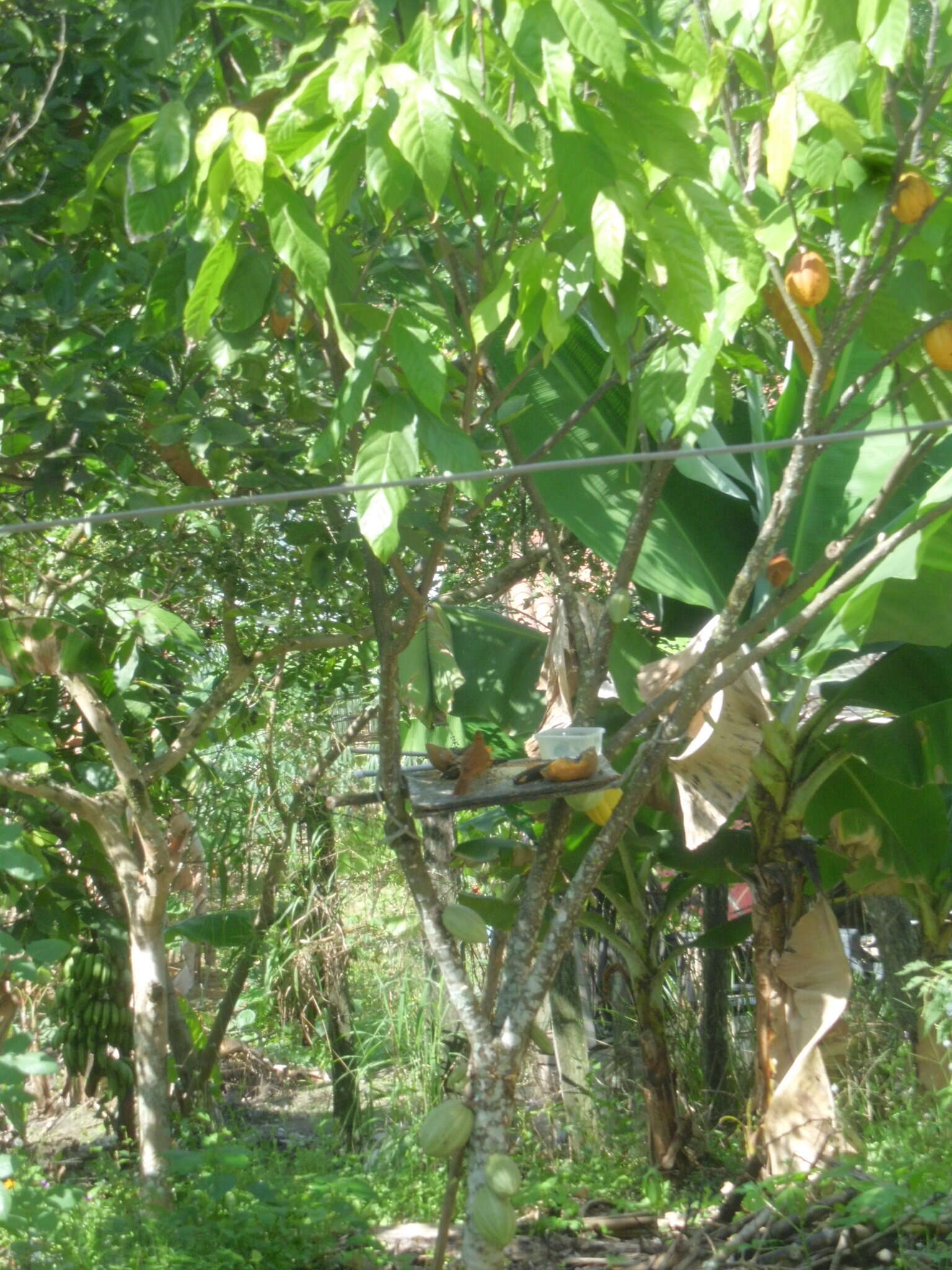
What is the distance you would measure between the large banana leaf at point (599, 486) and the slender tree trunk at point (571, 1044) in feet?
6.83

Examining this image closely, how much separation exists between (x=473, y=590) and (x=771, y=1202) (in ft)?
9.50

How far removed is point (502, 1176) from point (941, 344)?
2.08 meters

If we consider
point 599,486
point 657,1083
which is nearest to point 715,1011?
point 657,1083

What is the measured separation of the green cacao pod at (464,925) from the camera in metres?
2.76

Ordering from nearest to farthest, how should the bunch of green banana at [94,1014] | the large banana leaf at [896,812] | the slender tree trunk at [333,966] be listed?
the large banana leaf at [896,812]
the bunch of green banana at [94,1014]
the slender tree trunk at [333,966]

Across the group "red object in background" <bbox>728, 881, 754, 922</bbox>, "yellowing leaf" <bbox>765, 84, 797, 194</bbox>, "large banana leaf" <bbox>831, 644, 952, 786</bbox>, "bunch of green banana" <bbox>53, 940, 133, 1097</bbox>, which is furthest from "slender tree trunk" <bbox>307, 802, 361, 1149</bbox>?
"yellowing leaf" <bbox>765, 84, 797, 194</bbox>

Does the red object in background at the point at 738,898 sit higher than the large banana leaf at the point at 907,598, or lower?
lower

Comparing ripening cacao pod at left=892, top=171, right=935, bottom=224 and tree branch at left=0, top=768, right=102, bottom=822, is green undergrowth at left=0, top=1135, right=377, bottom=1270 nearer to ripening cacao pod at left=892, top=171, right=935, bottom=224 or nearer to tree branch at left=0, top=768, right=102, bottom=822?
tree branch at left=0, top=768, right=102, bottom=822

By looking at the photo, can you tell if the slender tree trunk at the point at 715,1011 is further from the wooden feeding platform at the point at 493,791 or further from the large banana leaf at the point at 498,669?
the wooden feeding platform at the point at 493,791

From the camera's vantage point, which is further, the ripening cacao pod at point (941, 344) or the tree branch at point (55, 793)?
the tree branch at point (55, 793)

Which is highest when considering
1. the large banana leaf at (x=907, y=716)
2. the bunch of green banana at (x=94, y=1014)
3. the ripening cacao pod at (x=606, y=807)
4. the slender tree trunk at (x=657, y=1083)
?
the large banana leaf at (x=907, y=716)

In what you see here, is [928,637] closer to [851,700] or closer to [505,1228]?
[851,700]

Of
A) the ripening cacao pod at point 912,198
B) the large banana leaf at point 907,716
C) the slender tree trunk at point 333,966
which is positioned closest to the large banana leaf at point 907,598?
the large banana leaf at point 907,716

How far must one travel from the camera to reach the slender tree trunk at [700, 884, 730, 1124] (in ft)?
17.7
